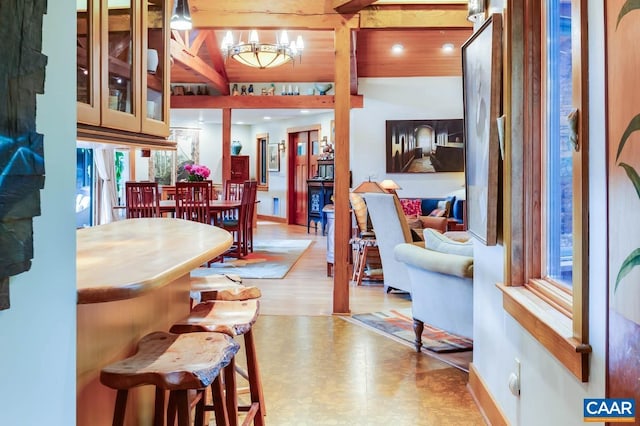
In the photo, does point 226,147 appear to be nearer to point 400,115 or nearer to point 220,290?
point 400,115

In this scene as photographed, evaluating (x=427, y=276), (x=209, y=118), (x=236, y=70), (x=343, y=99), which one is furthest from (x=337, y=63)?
(x=209, y=118)

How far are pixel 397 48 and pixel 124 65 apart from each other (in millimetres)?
6885

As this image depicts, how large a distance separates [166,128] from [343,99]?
2.13 meters

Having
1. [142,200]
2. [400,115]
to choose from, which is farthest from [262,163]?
[142,200]

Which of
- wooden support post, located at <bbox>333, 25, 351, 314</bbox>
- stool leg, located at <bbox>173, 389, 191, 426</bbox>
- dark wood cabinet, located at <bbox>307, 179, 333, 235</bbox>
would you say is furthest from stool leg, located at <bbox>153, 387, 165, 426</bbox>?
dark wood cabinet, located at <bbox>307, 179, 333, 235</bbox>

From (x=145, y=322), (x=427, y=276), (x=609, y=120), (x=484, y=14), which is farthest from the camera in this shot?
(x=427, y=276)

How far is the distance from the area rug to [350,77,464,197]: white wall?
177 centimetres

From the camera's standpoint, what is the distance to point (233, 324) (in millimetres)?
1900

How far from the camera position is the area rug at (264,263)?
610 cm

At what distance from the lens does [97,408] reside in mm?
1555

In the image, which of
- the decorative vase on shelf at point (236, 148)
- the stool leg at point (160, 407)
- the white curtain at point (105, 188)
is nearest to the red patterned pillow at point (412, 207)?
the white curtain at point (105, 188)

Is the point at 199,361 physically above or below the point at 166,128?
below

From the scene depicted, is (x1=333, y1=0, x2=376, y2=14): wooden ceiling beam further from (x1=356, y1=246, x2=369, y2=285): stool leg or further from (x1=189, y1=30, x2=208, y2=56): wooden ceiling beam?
(x1=189, y1=30, x2=208, y2=56): wooden ceiling beam

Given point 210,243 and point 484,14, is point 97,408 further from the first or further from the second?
point 484,14
